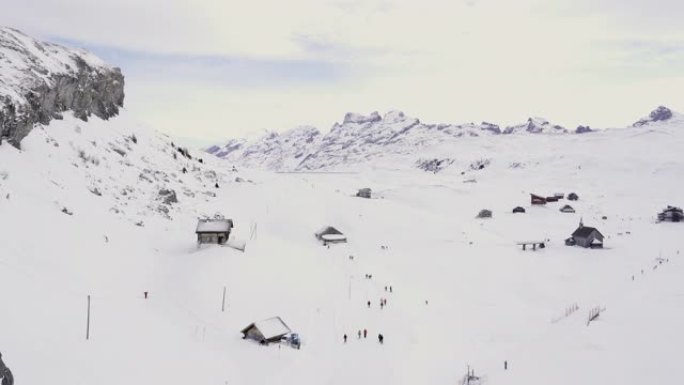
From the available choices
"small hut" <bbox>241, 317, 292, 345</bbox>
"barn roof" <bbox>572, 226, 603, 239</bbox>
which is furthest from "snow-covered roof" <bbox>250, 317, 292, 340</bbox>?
"barn roof" <bbox>572, 226, 603, 239</bbox>

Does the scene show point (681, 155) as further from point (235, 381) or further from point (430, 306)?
point (235, 381)

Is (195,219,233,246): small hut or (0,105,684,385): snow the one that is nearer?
(0,105,684,385): snow

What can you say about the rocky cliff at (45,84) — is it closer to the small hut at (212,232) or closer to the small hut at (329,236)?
the small hut at (212,232)

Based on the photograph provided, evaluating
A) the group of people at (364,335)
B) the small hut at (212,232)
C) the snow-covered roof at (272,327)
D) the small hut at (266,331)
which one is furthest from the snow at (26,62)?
the group of people at (364,335)

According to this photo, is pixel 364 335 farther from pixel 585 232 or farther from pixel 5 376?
pixel 585 232

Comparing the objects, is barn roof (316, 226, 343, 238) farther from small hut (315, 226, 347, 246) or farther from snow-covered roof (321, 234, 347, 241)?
snow-covered roof (321, 234, 347, 241)

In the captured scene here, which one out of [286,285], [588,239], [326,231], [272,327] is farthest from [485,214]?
[272,327]

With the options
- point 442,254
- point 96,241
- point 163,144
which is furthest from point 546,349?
point 163,144
